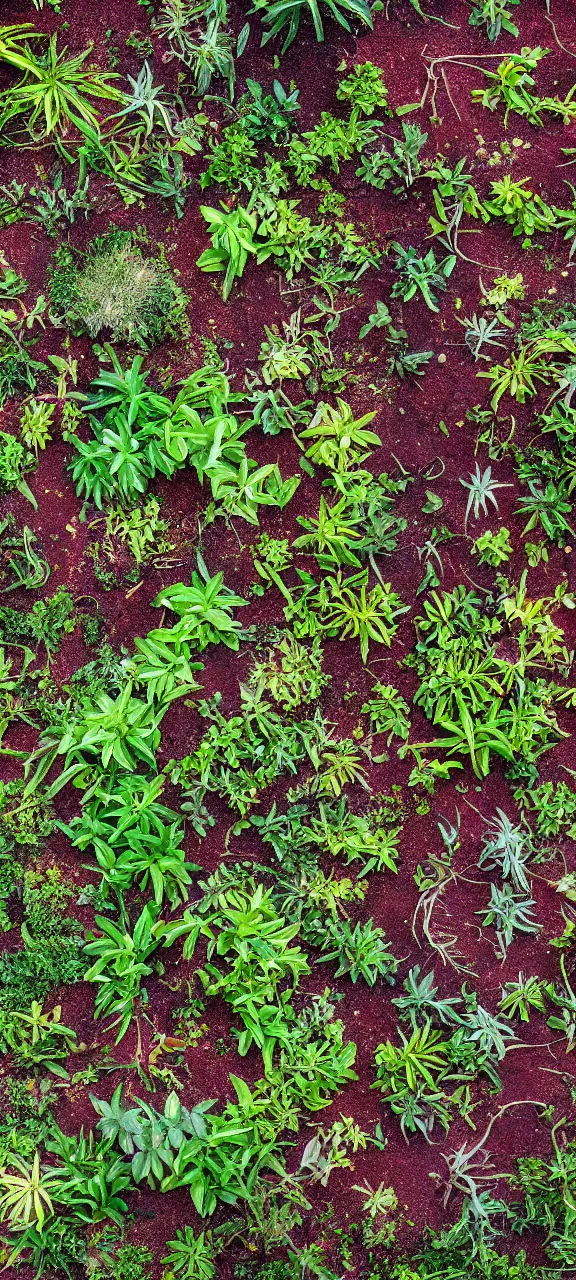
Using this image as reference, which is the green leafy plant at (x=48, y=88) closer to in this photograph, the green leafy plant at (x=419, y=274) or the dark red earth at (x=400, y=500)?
the dark red earth at (x=400, y=500)

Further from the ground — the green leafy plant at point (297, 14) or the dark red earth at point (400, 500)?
the green leafy plant at point (297, 14)

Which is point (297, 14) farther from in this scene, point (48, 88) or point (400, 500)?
point (400, 500)

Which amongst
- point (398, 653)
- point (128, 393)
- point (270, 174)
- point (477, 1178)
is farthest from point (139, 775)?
point (270, 174)

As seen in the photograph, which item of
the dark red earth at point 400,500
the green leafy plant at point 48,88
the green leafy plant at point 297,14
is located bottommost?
the dark red earth at point 400,500

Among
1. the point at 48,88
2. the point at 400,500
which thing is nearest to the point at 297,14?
the point at 48,88

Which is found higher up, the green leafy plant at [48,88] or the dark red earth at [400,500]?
the green leafy plant at [48,88]

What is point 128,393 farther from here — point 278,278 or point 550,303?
point 550,303

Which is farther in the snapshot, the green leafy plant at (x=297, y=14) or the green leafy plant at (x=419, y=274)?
the green leafy plant at (x=419, y=274)

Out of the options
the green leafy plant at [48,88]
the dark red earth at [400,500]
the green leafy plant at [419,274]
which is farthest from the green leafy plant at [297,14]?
the green leafy plant at [419,274]

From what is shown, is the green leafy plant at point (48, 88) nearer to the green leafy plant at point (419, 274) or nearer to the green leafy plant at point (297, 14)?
the green leafy plant at point (297, 14)

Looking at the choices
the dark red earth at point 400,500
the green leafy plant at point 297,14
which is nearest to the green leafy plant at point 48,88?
the dark red earth at point 400,500
